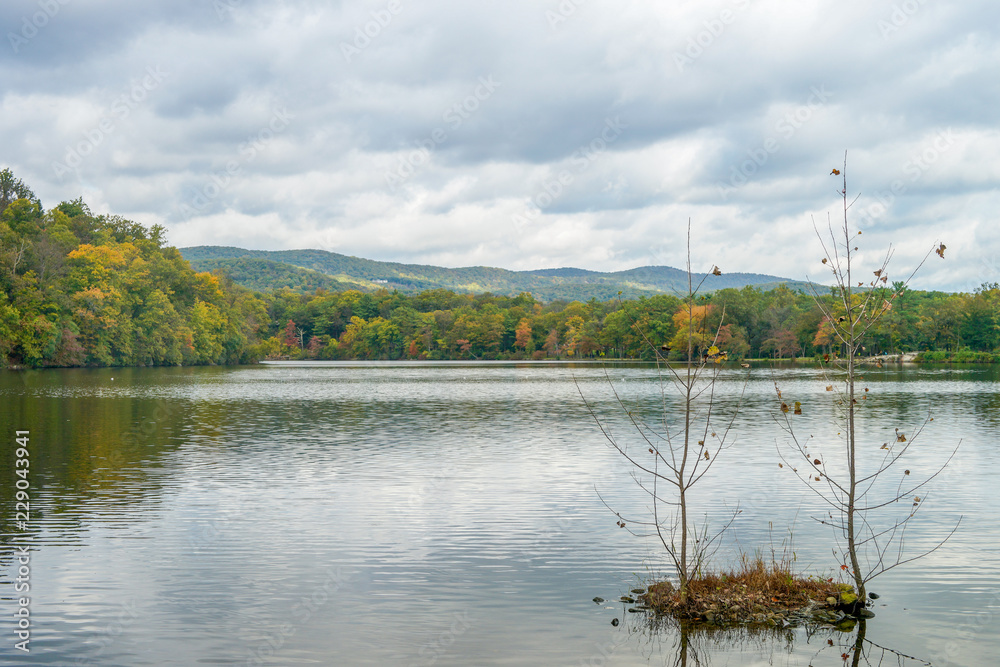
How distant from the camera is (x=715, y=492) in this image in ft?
65.1

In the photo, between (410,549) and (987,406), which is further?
(987,406)

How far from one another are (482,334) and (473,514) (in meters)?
163

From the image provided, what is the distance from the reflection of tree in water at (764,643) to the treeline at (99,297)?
8679cm

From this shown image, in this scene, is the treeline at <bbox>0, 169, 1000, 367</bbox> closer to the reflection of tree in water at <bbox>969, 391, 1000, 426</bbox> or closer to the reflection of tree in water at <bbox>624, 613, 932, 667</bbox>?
the reflection of tree in water at <bbox>969, 391, 1000, 426</bbox>

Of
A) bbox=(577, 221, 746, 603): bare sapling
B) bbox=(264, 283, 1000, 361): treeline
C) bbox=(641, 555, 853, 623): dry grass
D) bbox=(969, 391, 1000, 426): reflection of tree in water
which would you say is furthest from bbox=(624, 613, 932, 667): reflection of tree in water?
bbox=(264, 283, 1000, 361): treeline

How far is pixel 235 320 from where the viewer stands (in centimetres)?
12838

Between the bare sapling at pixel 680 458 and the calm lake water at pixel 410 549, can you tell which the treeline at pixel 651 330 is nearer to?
the bare sapling at pixel 680 458

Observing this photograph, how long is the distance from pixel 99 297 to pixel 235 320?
3306 cm

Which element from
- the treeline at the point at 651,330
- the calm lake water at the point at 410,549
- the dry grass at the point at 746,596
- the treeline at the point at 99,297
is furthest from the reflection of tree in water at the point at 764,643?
the treeline at the point at 99,297

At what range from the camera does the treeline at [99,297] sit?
86188 millimetres

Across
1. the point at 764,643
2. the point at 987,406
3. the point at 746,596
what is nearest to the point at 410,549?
the point at 746,596

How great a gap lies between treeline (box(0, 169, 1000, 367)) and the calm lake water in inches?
1263

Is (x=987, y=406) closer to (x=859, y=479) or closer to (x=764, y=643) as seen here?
(x=859, y=479)

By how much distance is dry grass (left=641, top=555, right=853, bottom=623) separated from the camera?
10.8 m
